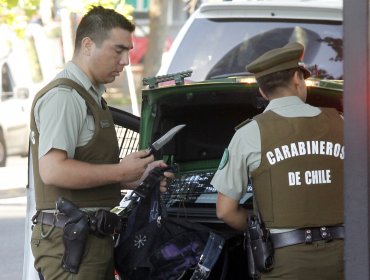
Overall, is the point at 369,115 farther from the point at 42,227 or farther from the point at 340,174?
the point at 42,227

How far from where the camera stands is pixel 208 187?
527 centimetres

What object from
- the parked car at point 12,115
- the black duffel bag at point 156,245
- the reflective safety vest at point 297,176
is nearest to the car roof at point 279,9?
the black duffel bag at point 156,245

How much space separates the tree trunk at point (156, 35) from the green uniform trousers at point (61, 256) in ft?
71.7

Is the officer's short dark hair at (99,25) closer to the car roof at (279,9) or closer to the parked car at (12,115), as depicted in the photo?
the car roof at (279,9)

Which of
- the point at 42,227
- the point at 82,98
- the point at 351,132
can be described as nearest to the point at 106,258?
the point at 42,227

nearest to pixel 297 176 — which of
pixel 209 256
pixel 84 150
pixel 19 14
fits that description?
pixel 209 256

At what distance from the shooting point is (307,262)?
161 inches

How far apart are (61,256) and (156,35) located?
2239 cm

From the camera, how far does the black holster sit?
13.5ft

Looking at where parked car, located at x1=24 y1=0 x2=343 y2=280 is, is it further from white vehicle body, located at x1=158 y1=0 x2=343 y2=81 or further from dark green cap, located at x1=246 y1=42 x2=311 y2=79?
white vehicle body, located at x1=158 y1=0 x2=343 y2=81

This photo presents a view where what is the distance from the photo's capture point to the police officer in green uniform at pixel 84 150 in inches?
166

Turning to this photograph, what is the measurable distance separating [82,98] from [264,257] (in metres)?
0.98

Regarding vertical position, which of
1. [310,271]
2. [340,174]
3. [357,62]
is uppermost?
[357,62]

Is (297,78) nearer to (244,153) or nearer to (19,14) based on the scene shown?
(244,153)
